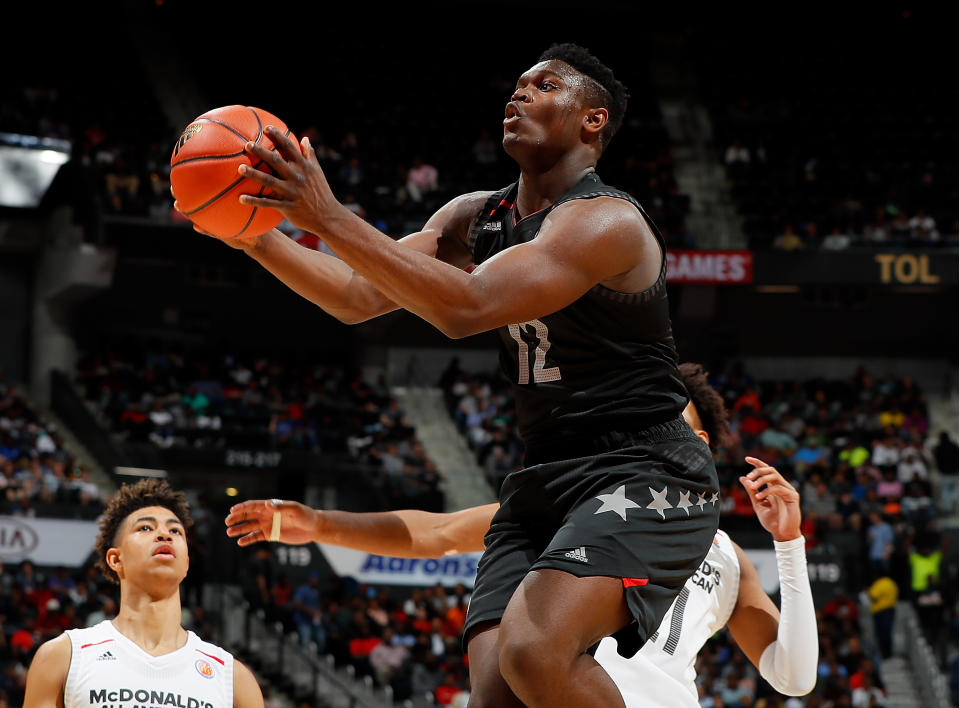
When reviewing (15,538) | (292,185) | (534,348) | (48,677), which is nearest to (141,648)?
(48,677)

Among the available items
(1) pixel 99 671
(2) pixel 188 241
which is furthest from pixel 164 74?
(1) pixel 99 671

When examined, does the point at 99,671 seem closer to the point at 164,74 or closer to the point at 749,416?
the point at 749,416

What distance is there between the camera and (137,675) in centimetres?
473

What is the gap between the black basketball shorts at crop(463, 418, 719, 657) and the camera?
3.19 meters

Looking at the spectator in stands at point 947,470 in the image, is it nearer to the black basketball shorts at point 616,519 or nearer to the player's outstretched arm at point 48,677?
the player's outstretched arm at point 48,677

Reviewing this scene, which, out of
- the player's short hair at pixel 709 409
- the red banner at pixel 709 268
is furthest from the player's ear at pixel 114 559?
the red banner at pixel 709 268

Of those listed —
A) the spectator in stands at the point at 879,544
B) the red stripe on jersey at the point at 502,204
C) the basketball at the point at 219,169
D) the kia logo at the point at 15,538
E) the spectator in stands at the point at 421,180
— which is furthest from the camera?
the spectator in stands at the point at 421,180

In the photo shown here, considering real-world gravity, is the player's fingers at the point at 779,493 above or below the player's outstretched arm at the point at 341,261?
below

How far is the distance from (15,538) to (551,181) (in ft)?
42.6

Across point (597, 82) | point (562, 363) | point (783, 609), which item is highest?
point (597, 82)

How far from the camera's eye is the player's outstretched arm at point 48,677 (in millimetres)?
4520

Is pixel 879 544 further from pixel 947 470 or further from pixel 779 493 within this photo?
pixel 779 493

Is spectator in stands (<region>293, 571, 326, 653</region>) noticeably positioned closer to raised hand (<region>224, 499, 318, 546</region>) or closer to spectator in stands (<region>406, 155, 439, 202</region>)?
spectator in stands (<region>406, 155, 439, 202</region>)

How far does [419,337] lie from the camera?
24.3 meters
